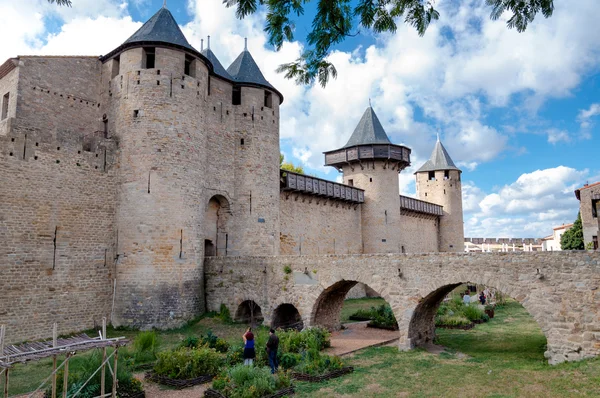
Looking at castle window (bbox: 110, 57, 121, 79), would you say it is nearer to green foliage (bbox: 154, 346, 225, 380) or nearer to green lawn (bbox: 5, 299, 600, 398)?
green lawn (bbox: 5, 299, 600, 398)

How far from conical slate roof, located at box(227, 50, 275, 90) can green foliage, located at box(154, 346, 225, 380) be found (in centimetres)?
1349

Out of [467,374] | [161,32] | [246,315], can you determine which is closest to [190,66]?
[161,32]

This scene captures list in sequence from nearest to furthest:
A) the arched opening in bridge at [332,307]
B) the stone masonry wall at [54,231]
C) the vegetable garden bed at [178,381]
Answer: the vegetable garden bed at [178,381], the stone masonry wall at [54,231], the arched opening in bridge at [332,307]

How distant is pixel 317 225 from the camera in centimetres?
2519

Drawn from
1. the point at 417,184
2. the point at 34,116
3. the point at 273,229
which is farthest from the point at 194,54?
the point at 417,184

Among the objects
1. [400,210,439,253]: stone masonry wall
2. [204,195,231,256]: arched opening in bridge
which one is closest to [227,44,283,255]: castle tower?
[204,195,231,256]: arched opening in bridge

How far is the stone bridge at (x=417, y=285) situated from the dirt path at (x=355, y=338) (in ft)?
2.53

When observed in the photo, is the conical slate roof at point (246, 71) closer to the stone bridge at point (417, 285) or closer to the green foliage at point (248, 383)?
the stone bridge at point (417, 285)

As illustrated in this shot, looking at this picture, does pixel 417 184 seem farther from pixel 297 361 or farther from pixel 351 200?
pixel 297 361

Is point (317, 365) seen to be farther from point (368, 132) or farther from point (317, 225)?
point (368, 132)

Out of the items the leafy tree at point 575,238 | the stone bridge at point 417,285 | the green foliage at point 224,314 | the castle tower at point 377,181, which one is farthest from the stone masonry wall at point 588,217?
the green foliage at point 224,314

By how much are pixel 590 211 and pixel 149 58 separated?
2487 cm

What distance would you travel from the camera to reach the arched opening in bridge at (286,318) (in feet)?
50.9

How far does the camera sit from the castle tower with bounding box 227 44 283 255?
63.2 ft
